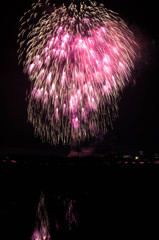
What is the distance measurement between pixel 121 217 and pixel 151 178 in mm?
6317

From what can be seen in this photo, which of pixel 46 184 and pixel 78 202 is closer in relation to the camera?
pixel 78 202

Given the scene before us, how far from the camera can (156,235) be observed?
610cm

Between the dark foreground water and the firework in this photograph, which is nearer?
the firework

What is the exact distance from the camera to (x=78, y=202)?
10539 mm

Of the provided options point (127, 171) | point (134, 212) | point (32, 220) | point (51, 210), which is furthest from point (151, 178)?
point (32, 220)

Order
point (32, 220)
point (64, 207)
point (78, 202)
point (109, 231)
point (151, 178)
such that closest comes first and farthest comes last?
1. point (109, 231)
2. point (32, 220)
3. point (64, 207)
4. point (78, 202)
5. point (151, 178)

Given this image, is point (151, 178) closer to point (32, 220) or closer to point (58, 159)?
point (58, 159)

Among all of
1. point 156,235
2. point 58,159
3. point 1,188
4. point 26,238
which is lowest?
point 156,235

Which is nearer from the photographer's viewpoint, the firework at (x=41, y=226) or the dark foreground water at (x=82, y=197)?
the firework at (x=41, y=226)

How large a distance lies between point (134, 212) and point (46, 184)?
335 inches

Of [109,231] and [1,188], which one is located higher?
[1,188]

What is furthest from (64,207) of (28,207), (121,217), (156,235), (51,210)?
(156,235)

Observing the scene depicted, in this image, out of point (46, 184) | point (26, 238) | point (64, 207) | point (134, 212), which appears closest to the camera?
point (26, 238)

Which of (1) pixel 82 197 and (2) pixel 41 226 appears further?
(1) pixel 82 197
